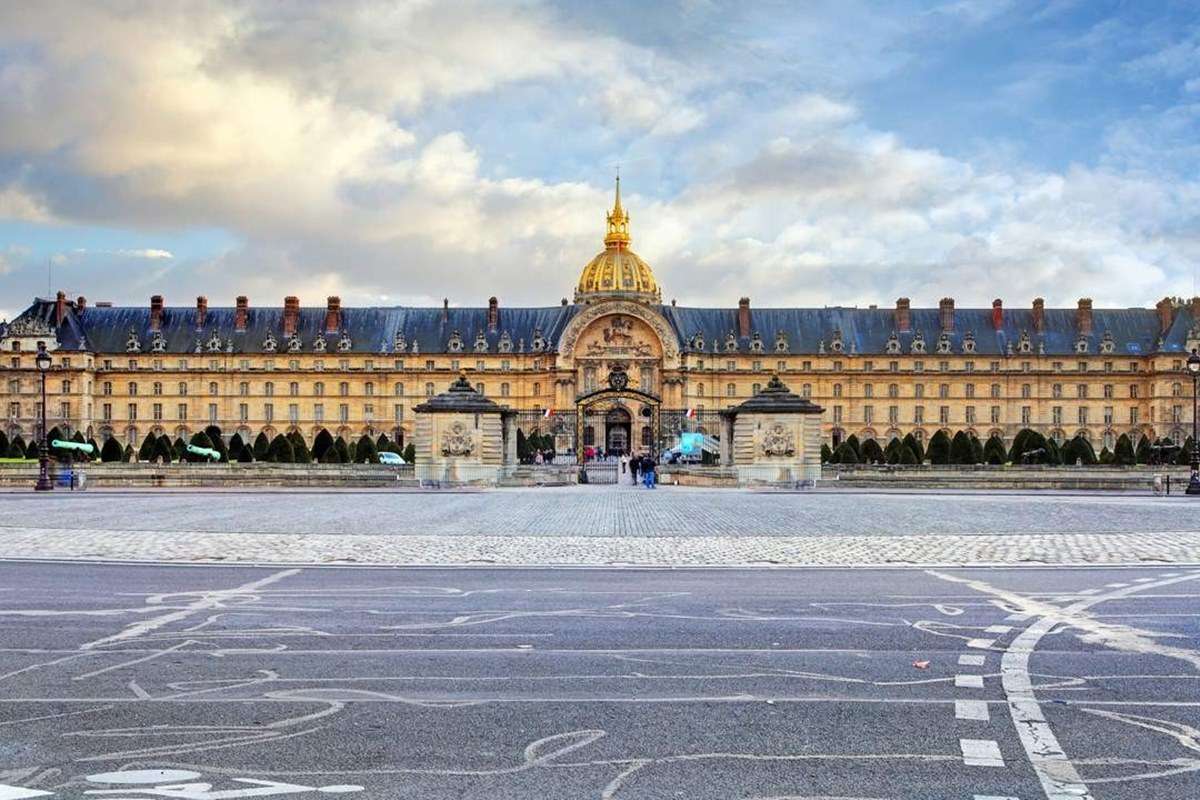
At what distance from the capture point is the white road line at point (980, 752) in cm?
684

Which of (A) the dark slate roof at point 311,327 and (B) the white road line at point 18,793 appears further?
(A) the dark slate roof at point 311,327

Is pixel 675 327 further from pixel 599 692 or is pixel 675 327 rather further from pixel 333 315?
pixel 599 692

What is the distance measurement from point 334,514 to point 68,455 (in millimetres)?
52249

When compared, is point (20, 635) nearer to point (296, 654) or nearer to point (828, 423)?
point (296, 654)

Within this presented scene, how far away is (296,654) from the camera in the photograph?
997cm

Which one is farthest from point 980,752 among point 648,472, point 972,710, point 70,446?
point 70,446

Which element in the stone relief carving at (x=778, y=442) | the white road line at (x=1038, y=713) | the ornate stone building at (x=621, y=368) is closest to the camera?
the white road line at (x=1038, y=713)

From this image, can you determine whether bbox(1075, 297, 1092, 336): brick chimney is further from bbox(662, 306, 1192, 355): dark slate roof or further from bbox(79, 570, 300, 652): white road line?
bbox(79, 570, 300, 652): white road line

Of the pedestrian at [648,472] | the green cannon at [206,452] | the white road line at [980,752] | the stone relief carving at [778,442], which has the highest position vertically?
the stone relief carving at [778,442]

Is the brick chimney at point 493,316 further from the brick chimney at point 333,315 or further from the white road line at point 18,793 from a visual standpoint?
the white road line at point 18,793

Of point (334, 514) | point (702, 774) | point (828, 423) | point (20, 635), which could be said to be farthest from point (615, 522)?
point (828, 423)

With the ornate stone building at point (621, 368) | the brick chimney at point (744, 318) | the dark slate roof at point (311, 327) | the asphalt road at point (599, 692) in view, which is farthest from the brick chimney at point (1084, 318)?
the asphalt road at point (599, 692)

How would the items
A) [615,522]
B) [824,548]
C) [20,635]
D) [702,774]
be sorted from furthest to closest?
1. [615,522]
2. [824,548]
3. [20,635]
4. [702,774]

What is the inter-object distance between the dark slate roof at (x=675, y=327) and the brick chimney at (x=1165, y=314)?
20.0 inches
